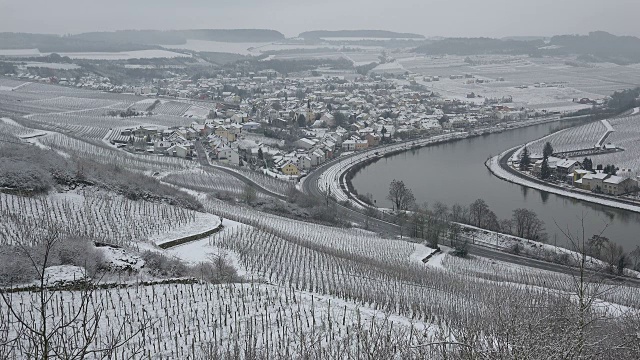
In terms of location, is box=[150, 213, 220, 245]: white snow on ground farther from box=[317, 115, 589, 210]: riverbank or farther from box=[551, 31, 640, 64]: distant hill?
box=[551, 31, 640, 64]: distant hill

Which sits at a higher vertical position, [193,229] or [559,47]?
[559,47]

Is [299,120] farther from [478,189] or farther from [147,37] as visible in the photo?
[147,37]

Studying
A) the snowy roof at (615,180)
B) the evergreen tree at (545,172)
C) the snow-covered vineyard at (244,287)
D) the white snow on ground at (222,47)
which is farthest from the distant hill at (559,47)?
the snow-covered vineyard at (244,287)

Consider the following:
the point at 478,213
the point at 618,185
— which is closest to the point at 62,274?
the point at 478,213

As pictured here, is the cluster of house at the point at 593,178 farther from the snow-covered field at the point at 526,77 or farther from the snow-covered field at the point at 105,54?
the snow-covered field at the point at 105,54

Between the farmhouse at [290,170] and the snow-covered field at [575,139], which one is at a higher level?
the snow-covered field at [575,139]

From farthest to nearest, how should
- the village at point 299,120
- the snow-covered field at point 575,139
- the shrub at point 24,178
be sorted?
the snow-covered field at point 575,139 < the village at point 299,120 < the shrub at point 24,178

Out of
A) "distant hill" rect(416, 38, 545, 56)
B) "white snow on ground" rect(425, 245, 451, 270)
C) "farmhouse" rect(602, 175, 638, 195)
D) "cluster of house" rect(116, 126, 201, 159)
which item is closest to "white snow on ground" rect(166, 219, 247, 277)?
"white snow on ground" rect(425, 245, 451, 270)

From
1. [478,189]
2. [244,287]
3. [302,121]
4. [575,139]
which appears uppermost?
[244,287]
